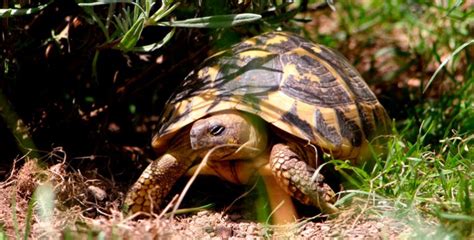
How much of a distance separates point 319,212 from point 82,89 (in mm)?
1240

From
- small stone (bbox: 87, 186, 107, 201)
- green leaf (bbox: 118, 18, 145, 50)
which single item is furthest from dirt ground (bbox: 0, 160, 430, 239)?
green leaf (bbox: 118, 18, 145, 50)

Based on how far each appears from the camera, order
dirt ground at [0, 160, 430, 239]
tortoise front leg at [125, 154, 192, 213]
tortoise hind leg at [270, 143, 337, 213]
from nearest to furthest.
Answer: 1. dirt ground at [0, 160, 430, 239]
2. tortoise hind leg at [270, 143, 337, 213]
3. tortoise front leg at [125, 154, 192, 213]

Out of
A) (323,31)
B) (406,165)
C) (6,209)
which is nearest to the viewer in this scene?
(6,209)

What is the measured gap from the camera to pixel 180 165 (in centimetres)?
320

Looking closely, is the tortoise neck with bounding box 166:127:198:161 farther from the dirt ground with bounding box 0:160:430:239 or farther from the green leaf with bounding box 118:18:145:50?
the green leaf with bounding box 118:18:145:50

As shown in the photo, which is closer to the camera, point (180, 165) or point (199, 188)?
point (180, 165)

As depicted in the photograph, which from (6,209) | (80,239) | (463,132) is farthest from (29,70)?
(463,132)

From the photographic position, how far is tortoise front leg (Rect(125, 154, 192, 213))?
10.4 feet

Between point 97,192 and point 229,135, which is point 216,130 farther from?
point 97,192

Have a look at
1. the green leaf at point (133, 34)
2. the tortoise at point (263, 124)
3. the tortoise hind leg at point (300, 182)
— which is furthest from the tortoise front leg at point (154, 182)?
the green leaf at point (133, 34)

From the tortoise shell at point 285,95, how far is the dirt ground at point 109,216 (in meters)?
0.31

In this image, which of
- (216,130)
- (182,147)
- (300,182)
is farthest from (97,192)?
(300,182)

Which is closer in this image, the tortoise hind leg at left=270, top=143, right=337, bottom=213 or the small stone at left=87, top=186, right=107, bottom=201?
the tortoise hind leg at left=270, top=143, right=337, bottom=213

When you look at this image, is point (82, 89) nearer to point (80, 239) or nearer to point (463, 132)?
point (80, 239)
